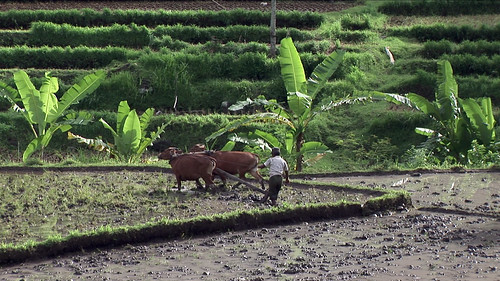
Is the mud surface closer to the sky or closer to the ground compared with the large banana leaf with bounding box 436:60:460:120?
closer to the sky

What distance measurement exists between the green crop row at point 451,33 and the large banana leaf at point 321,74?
37.9 ft

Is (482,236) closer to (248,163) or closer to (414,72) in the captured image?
(248,163)

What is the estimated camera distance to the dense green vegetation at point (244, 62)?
75.2 ft

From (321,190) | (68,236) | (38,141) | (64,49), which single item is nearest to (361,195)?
(321,190)

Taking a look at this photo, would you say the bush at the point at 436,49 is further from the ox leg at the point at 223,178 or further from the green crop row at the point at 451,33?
the ox leg at the point at 223,178

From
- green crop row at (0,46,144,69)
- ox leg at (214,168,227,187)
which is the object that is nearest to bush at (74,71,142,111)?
green crop row at (0,46,144,69)

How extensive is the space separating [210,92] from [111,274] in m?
14.7

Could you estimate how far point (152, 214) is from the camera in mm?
13523

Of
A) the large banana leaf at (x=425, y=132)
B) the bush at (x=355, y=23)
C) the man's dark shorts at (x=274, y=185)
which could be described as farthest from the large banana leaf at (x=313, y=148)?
the bush at (x=355, y=23)

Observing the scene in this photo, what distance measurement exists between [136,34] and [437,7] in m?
11.2

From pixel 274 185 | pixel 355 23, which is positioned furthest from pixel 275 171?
pixel 355 23

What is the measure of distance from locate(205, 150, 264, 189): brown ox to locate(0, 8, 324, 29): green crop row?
16.0 metres

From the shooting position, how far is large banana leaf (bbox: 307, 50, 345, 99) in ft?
→ 60.8

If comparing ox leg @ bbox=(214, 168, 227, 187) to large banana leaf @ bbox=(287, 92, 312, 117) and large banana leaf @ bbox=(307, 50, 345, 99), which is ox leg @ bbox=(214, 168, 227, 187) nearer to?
large banana leaf @ bbox=(287, 92, 312, 117)
